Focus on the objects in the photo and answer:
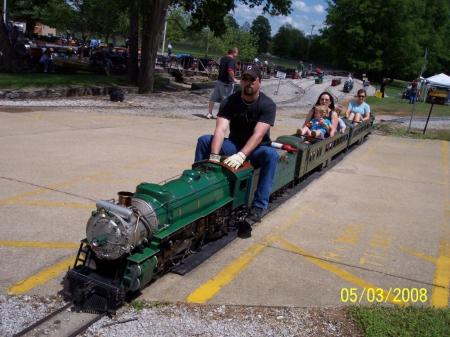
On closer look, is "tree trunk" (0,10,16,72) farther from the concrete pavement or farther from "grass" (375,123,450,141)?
"grass" (375,123,450,141)

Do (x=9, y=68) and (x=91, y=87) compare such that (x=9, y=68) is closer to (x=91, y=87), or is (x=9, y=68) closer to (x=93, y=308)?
(x=91, y=87)

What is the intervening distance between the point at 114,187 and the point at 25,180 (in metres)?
1.27

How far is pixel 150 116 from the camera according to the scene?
14.7 metres

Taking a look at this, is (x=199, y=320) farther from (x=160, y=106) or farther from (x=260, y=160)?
(x=160, y=106)

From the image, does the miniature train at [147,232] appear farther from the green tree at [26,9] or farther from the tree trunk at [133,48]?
the green tree at [26,9]

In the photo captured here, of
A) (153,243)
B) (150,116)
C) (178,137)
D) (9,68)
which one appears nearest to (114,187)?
(153,243)

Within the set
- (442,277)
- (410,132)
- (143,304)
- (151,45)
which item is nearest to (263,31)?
(151,45)

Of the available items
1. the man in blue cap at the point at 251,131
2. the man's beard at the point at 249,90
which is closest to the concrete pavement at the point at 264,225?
the man in blue cap at the point at 251,131

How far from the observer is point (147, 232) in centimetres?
399

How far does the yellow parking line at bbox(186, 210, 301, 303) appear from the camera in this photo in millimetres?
4355

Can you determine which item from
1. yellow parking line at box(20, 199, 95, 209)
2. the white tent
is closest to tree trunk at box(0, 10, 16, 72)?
yellow parking line at box(20, 199, 95, 209)

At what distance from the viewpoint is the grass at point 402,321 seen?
12.8ft
